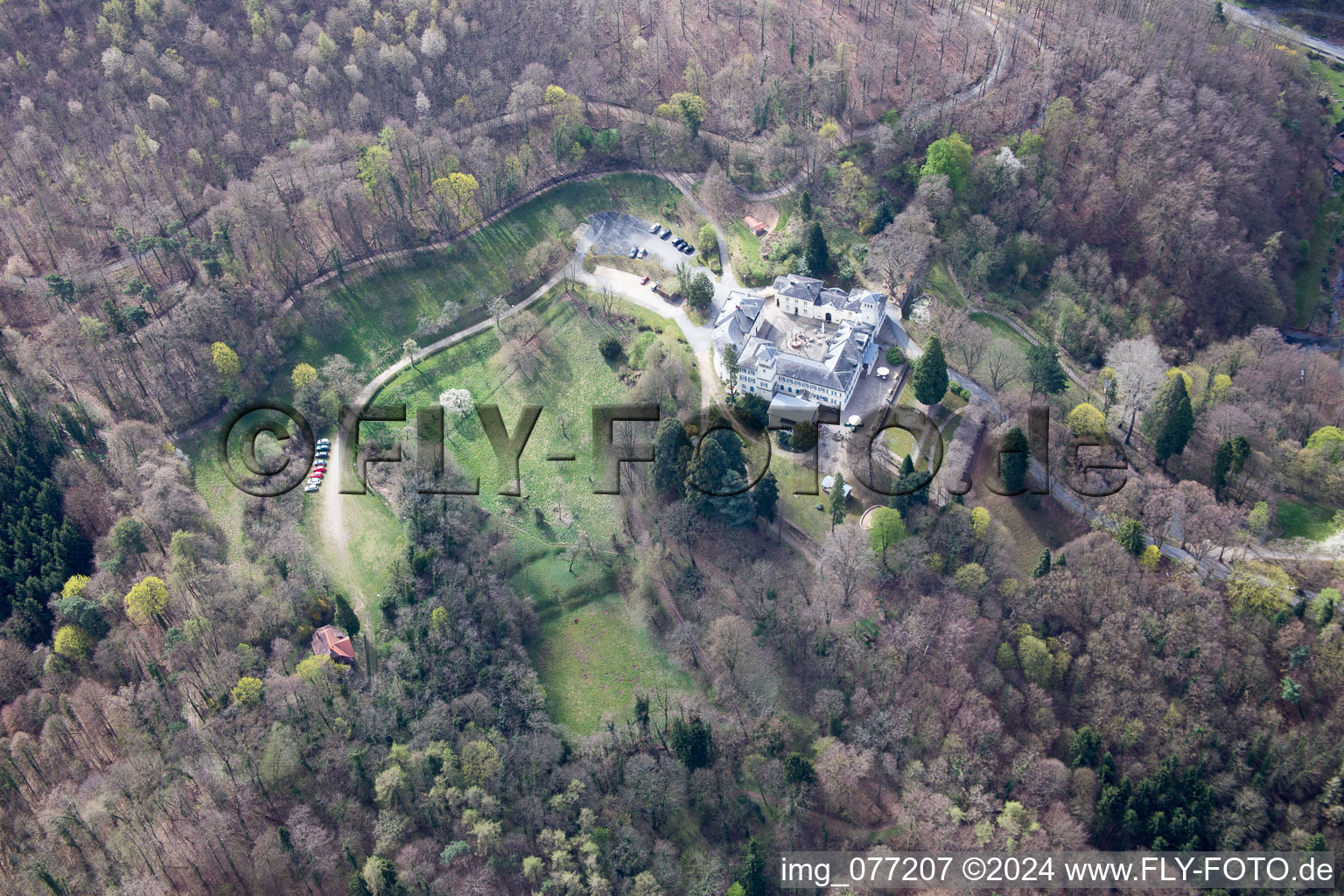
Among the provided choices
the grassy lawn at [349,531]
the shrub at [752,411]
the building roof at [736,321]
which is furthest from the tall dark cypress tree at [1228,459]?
the grassy lawn at [349,531]

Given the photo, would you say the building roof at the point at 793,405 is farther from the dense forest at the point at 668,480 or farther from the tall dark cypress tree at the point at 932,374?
the tall dark cypress tree at the point at 932,374

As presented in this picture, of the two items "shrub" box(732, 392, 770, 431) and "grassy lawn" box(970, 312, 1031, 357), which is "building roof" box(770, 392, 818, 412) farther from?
"grassy lawn" box(970, 312, 1031, 357)

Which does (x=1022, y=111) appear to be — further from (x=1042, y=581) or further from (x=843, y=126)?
(x=1042, y=581)

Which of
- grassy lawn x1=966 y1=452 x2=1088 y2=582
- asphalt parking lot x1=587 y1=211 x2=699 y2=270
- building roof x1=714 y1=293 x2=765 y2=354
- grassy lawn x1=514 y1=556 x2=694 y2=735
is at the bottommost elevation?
grassy lawn x1=514 y1=556 x2=694 y2=735

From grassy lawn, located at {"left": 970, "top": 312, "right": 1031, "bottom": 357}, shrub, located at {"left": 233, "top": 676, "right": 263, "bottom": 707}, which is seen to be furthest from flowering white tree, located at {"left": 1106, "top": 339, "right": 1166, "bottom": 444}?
shrub, located at {"left": 233, "top": 676, "right": 263, "bottom": 707}

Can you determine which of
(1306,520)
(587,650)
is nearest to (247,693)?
(587,650)
